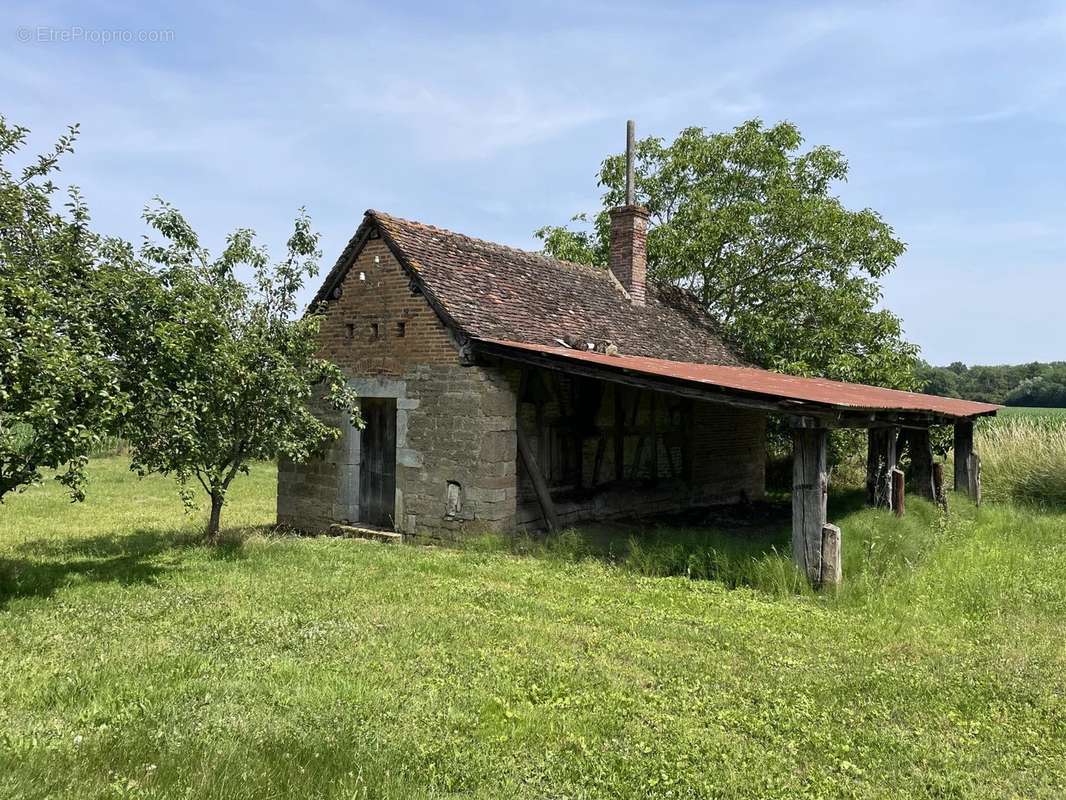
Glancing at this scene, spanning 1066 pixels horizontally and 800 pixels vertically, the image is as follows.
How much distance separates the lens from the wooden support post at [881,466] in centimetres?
1135

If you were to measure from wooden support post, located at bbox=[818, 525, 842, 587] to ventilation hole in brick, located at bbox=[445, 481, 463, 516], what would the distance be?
473 centimetres

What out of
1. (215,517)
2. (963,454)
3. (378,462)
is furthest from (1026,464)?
(215,517)

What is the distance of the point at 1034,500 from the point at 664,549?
10211 mm

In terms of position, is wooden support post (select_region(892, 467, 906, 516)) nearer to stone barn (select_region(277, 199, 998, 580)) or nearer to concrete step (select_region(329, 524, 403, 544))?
stone barn (select_region(277, 199, 998, 580))

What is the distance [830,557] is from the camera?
751 centimetres

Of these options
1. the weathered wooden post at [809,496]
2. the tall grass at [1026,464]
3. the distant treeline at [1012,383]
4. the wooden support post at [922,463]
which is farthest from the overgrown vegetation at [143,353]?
the distant treeline at [1012,383]

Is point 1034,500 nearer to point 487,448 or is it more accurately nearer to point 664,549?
point 664,549

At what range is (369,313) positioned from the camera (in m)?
11.1

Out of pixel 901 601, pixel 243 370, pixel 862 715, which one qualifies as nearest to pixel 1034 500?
pixel 901 601

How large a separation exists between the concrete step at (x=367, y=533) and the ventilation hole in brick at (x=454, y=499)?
0.94 metres

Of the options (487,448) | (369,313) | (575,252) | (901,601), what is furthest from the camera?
(575,252)

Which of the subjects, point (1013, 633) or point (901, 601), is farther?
point (901, 601)

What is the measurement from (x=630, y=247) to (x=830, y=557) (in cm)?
1032

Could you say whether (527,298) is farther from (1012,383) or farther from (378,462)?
(1012,383)
